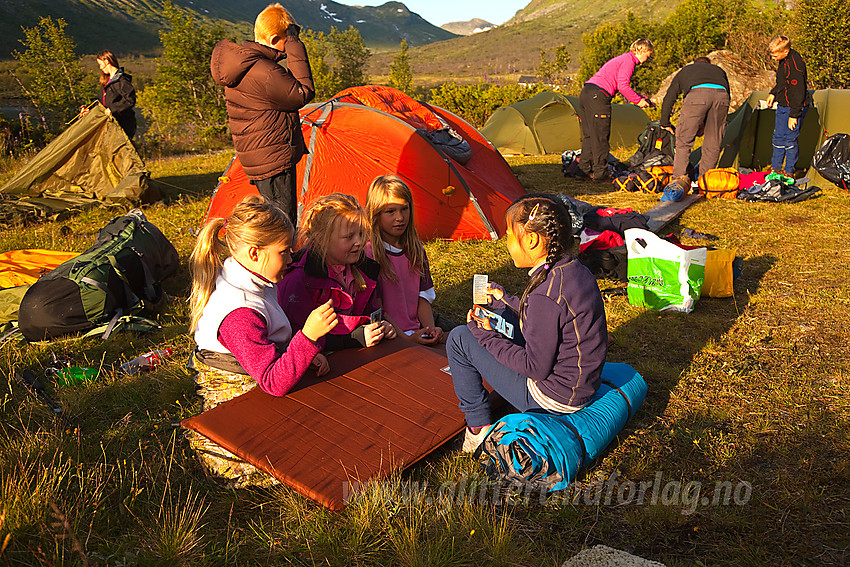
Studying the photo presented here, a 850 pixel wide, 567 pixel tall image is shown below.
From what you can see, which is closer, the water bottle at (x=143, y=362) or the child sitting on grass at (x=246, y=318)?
the child sitting on grass at (x=246, y=318)

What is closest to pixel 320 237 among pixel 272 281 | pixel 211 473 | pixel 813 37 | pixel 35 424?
pixel 272 281

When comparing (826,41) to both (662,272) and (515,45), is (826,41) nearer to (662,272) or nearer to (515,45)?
(662,272)

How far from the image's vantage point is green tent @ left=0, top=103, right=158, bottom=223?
7727mm

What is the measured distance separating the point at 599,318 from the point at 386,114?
4.68 m

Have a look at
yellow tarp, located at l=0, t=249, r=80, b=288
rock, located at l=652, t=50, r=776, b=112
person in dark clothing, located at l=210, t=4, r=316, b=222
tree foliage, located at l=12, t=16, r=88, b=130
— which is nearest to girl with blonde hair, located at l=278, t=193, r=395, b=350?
person in dark clothing, located at l=210, t=4, r=316, b=222

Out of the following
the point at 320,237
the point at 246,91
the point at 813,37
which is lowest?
the point at 320,237

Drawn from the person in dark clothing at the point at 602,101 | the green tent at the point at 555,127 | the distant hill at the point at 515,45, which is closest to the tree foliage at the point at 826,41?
the green tent at the point at 555,127

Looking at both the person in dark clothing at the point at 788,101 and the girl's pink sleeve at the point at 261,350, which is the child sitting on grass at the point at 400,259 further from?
the person in dark clothing at the point at 788,101

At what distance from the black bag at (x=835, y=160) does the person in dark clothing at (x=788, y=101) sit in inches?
13.3

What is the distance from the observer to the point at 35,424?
2.89 metres

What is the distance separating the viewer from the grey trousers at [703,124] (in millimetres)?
7688

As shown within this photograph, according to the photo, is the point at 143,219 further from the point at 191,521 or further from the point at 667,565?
the point at 667,565

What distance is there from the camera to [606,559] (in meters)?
2.01

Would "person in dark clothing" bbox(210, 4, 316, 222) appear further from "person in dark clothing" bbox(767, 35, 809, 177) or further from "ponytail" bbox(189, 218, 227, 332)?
"person in dark clothing" bbox(767, 35, 809, 177)
